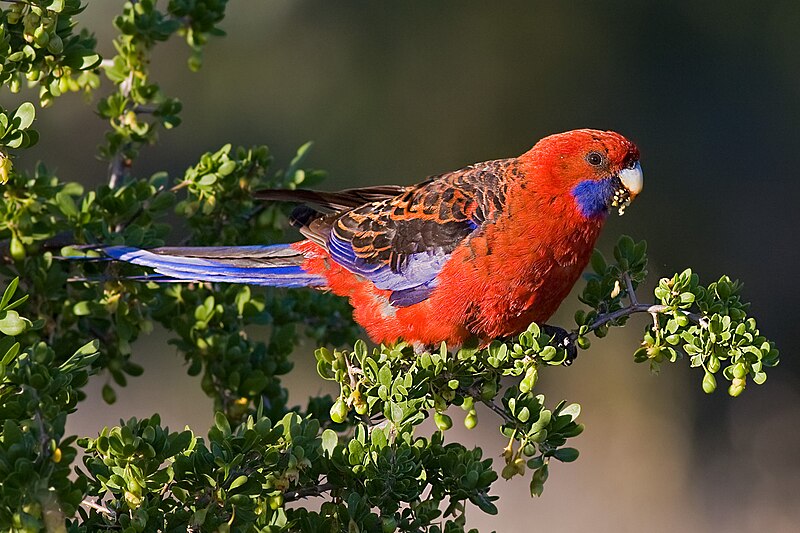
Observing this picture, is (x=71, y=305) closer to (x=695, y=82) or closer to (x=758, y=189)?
(x=695, y=82)

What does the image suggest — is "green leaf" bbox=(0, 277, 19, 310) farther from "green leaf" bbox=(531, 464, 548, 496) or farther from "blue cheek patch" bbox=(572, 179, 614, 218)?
"blue cheek patch" bbox=(572, 179, 614, 218)

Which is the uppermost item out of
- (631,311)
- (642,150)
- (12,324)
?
(12,324)

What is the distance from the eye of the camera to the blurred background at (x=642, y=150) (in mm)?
7434

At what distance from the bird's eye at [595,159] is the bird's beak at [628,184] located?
3.2 inches

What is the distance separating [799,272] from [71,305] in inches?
274

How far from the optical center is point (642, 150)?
7648mm

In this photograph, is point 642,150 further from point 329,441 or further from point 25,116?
point 25,116

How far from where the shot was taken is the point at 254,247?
3352 mm

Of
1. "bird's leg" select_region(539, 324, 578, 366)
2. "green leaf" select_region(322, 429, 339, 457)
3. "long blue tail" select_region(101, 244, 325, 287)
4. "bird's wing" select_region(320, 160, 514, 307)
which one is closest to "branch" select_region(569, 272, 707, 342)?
"bird's leg" select_region(539, 324, 578, 366)

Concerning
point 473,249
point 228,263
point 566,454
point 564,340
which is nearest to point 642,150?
point 473,249

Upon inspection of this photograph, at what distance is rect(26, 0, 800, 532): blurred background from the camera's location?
7.43 meters

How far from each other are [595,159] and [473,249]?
536mm

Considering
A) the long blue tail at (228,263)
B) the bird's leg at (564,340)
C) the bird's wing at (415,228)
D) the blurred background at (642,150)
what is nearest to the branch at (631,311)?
the bird's leg at (564,340)

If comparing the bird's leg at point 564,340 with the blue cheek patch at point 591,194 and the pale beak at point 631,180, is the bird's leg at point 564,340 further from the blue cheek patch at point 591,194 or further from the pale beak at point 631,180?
the pale beak at point 631,180
